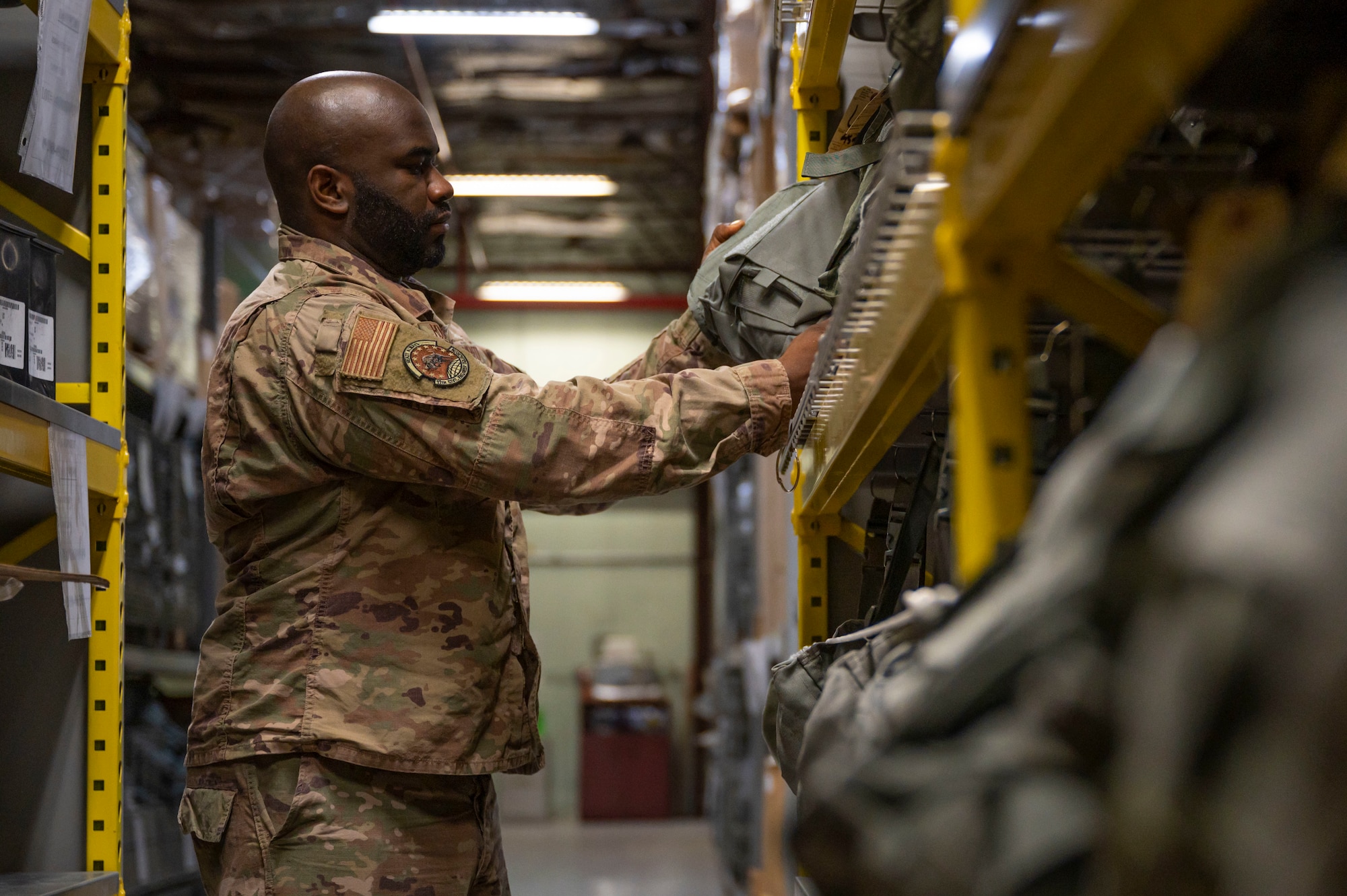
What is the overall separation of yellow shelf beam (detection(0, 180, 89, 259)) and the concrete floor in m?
5.33

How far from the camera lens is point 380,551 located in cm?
217

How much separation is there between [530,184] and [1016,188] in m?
10.2

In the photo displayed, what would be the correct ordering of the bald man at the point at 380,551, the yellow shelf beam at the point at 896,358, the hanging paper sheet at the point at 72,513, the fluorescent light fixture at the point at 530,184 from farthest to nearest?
the fluorescent light fixture at the point at 530,184 → the hanging paper sheet at the point at 72,513 → the bald man at the point at 380,551 → the yellow shelf beam at the point at 896,358

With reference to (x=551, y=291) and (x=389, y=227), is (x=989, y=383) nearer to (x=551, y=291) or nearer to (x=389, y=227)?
(x=389, y=227)

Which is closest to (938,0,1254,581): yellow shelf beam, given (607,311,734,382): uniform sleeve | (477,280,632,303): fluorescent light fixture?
(607,311,734,382): uniform sleeve

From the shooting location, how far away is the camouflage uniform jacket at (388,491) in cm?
199

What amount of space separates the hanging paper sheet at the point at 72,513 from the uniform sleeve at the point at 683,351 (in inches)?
38.0

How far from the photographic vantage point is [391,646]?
2.14 m

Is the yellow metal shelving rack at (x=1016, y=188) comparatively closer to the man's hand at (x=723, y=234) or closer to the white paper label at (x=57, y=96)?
the man's hand at (x=723, y=234)

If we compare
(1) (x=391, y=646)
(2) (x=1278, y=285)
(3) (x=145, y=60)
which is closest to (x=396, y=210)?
(1) (x=391, y=646)

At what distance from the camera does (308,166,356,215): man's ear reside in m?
2.43

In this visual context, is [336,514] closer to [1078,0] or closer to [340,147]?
[340,147]

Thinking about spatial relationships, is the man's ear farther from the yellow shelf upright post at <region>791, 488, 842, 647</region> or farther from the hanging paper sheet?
the yellow shelf upright post at <region>791, 488, 842, 647</region>

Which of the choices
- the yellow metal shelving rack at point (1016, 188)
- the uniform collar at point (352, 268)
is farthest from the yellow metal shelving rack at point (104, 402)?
the yellow metal shelving rack at point (1016, 188)
